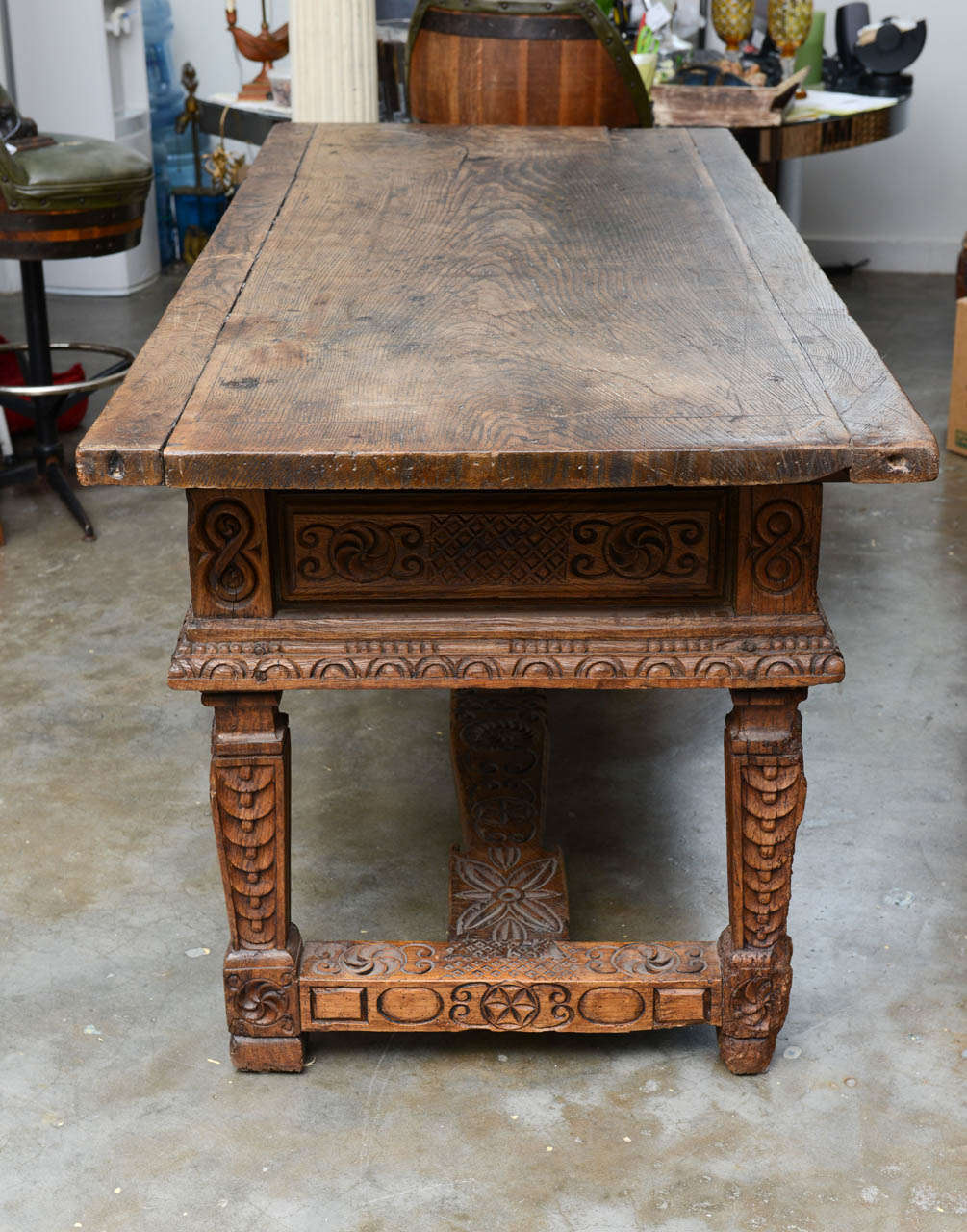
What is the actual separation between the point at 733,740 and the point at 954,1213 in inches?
23.3

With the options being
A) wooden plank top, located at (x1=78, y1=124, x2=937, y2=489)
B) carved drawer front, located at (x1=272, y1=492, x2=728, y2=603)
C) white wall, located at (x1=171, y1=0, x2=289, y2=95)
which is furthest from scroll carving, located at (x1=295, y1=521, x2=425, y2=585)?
white wall, located at (x1=171, y1=0, x2=289, y2=95)

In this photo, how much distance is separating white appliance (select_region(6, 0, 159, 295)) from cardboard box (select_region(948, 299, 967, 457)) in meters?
3.03

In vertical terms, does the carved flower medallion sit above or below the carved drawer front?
below

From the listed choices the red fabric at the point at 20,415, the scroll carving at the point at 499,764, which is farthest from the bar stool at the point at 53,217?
the scroll carving at the point at 499,764

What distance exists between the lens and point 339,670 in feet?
5.54

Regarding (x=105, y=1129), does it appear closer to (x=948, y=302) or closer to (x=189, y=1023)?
(x=189, y=1023)

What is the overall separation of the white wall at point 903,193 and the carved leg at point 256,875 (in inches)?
Result: 192

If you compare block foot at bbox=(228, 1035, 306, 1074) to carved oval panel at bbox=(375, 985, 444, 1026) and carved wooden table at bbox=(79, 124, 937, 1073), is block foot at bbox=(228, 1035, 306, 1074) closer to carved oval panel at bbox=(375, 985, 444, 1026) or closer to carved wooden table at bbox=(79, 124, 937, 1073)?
carved wooden table at bbox=(79, 124, 937, 1073)

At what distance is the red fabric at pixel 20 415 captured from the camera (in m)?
4.19

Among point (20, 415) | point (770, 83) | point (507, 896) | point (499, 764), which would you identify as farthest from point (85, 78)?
point (507, 896)

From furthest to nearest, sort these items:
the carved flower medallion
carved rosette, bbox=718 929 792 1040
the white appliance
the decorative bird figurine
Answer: the white appliance → the decorative bird figurine → the carved flower medallion → carved rosette, bbox=718 929 792 1040

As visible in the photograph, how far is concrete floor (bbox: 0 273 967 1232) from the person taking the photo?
178 cm

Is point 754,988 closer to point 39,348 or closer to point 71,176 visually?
point 71,176

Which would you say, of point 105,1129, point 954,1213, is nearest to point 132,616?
point 105,1129
